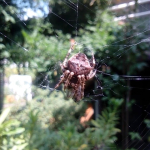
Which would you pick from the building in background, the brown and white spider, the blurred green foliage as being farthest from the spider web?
the brown and white spider

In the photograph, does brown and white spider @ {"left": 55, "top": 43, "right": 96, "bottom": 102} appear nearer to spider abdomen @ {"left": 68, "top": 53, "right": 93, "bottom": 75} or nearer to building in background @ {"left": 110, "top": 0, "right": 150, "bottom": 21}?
spider abdomen @ {"left": 68, "top": 53, "right": 93, "bottom": 75}

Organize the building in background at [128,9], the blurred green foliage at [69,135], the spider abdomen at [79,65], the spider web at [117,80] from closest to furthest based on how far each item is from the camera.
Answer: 1. the spider abdomen at [79,65]
2. the blurred green foliage at [69,135]
3. the spider web at [117,80]
4. the building in background at [128,9]

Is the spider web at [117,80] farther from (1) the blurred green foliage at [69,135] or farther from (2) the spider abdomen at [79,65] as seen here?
(2) the spider abdomen at [79,65]

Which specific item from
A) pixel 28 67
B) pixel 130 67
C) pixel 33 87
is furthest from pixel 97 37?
pixel 33 87

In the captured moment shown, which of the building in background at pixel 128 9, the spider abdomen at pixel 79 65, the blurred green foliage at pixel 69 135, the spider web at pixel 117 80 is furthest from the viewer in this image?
the building in background at pixel 128 9

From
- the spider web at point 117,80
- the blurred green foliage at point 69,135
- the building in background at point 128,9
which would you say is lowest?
the blurred green foliage at point 69,135

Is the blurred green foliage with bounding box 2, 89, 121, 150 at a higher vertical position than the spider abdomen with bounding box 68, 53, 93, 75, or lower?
lower

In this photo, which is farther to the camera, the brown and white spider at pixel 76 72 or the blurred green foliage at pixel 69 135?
the blurred green foliage at pixel 69 135

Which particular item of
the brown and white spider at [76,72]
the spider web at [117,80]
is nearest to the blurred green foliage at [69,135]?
the spider web at [117,80]

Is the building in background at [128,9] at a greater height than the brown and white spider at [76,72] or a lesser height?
greater
